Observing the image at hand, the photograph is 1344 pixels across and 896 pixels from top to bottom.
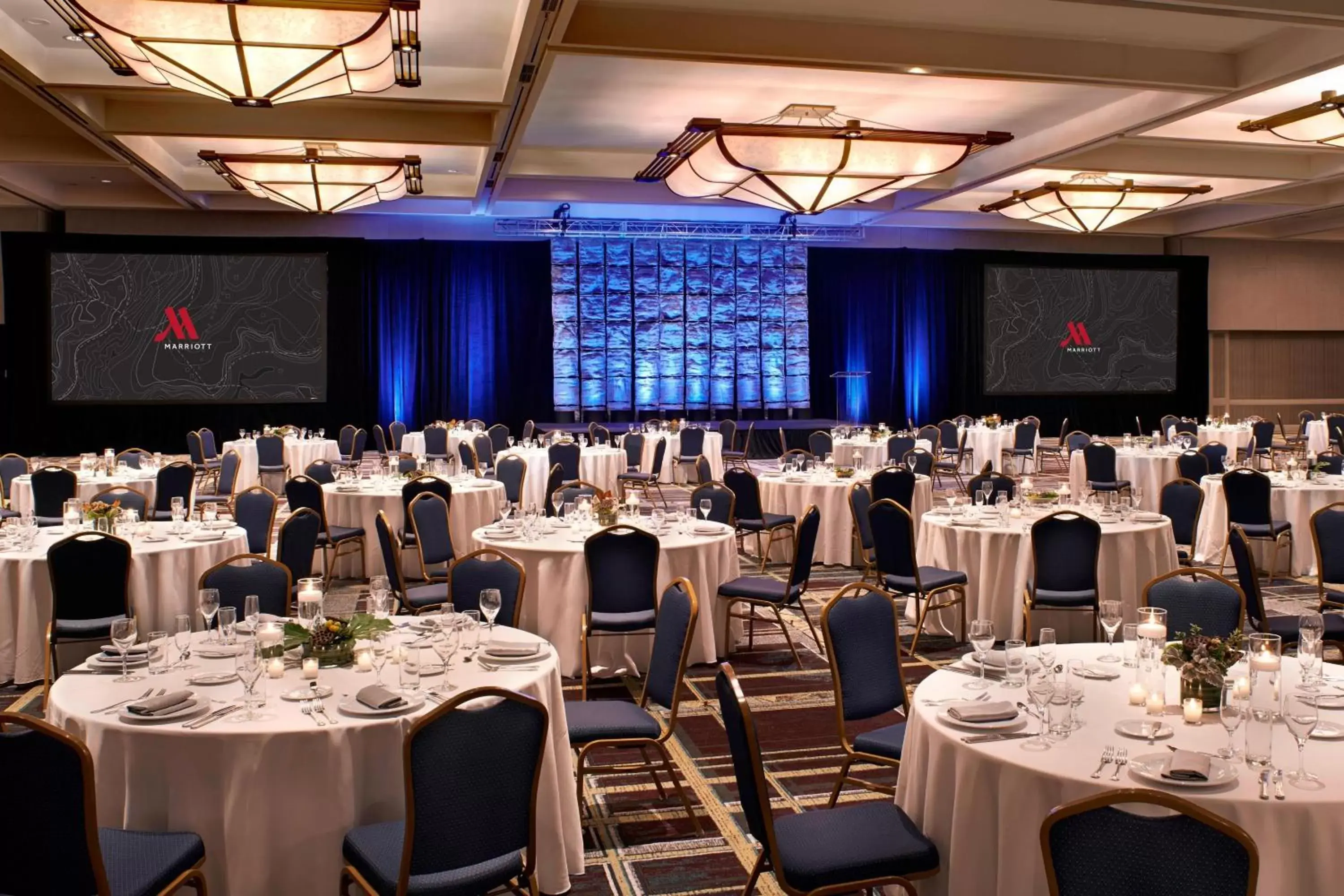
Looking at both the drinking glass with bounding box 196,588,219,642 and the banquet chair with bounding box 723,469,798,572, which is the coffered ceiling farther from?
the drinking glass with bounding box 196,588,219,642

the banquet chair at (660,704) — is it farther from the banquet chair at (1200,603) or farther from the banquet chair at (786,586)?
the banquet chair at (786,586)

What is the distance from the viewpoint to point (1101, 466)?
12328 mm

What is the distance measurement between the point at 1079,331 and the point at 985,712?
69.5ft

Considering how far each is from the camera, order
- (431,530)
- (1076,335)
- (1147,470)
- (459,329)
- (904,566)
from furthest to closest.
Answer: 1. (1076,335)
2. (459,329)
3. (1147,470)
4. (431,530)
5. (904,566)

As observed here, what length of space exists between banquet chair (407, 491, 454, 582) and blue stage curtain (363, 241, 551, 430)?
12849 millimetres

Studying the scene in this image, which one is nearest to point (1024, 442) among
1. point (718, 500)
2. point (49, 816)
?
point (718, 500)

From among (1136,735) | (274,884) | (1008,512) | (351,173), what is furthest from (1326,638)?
(351,173)

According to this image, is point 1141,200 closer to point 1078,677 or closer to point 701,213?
point 701,213

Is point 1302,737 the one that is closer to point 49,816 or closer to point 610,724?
point 610,724

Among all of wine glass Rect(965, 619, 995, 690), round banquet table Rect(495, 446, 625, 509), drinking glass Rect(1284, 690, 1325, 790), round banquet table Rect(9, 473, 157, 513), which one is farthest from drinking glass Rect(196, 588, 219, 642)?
round banquet table Rect(495, 446, 625, 509)

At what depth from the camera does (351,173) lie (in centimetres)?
1270

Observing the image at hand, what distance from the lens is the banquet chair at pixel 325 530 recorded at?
27.9 feet

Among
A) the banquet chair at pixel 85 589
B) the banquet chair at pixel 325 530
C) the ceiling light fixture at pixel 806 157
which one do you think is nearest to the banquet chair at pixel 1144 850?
the banquet chair at pixel 85 589

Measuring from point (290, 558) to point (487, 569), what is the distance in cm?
229
